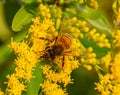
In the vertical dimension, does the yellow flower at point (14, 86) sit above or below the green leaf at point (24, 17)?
below

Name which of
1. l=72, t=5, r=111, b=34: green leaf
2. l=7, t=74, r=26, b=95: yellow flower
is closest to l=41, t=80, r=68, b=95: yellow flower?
l=7, t=74, r=26, b=95: yellow flower

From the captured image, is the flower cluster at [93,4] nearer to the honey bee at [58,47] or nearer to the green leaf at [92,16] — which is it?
the green leaf at [92,16]

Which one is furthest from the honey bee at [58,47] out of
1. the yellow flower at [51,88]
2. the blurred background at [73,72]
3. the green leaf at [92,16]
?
the blurred background at [73,72]

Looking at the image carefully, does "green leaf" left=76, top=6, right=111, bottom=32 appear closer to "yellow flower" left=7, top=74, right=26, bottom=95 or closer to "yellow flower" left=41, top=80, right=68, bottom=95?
"yellow flower" left=41, top=80, right=68, bottom=95

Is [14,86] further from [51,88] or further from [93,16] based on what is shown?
[93,16]

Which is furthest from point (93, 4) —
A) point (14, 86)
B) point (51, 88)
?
point (14, 86)

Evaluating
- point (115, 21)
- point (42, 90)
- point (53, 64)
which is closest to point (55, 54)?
point (53, 64)

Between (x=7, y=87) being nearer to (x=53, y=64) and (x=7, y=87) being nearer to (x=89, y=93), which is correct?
(x=53, y=64)
